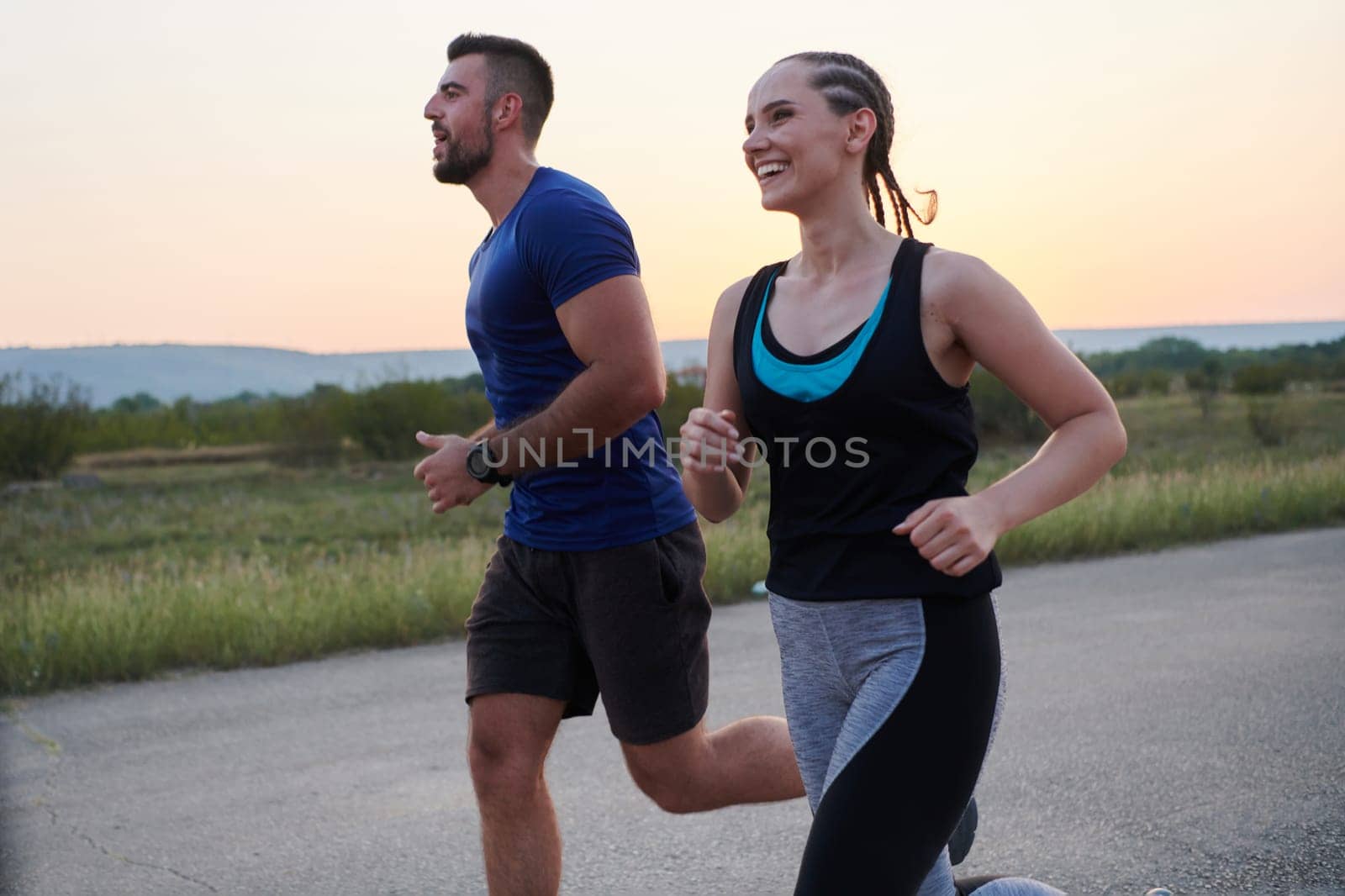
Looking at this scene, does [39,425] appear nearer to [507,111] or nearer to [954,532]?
[507,111]

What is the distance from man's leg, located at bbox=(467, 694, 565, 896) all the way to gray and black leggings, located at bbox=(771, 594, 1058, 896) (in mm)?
1018

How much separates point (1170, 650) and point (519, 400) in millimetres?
5175

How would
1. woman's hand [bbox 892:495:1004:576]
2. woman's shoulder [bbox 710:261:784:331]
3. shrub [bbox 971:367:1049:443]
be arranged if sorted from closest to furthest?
woman's hand [bbox 892:495:1004:576]
woman's shoulder [bbox 710:261:784:331]
shrub [bbox 971:367:1049:443]

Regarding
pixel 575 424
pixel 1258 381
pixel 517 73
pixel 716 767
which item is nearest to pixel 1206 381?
pixel 1258 381

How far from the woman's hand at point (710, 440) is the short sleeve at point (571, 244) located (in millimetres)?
845

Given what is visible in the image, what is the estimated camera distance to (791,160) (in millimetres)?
2553

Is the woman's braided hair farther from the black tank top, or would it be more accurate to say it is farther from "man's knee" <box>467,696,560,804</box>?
"man's knee" <box>467,696,560,804</box>

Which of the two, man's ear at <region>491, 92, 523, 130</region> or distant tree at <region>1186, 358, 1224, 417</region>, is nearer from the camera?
man's ear at <region>491, 92, 523, 130</region>

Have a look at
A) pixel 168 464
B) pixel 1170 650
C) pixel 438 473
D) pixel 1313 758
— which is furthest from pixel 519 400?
pixel 168 464

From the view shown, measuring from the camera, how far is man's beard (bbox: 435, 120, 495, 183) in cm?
367

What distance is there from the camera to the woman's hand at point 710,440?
251cm

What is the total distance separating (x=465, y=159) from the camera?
3.67 meters

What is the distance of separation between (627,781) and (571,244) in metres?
2.77

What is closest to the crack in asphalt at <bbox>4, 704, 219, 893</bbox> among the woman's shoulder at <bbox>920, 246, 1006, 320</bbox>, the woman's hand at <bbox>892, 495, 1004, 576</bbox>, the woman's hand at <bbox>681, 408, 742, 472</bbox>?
the woman's hand at <bbox>681, 408, 742, 472</bbox>
